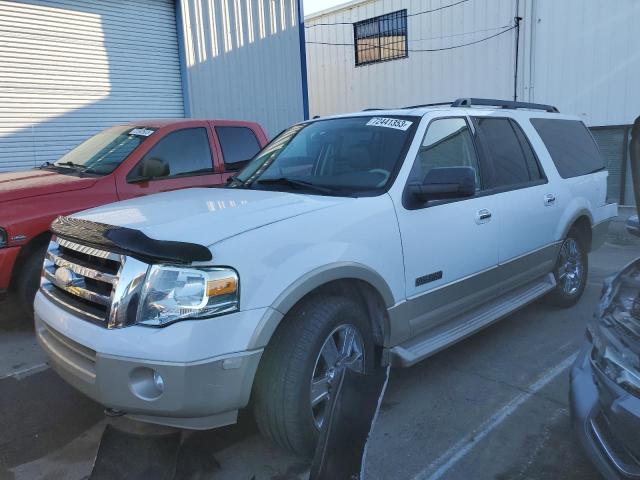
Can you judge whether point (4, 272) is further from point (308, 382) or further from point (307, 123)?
point (308, 382)

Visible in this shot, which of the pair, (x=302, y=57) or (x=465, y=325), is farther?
(x=302, y=57)

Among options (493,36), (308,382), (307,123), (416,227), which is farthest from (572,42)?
(308,382)

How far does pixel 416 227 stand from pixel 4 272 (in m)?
3.37

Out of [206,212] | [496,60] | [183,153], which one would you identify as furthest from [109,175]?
[496,60]

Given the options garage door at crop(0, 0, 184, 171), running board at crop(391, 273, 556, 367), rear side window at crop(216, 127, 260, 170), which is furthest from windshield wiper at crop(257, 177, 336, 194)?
garage door at crop(0, 0, 184, 171)

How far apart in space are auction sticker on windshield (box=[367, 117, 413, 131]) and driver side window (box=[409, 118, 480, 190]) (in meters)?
0.16

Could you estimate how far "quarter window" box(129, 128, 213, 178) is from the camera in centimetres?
556

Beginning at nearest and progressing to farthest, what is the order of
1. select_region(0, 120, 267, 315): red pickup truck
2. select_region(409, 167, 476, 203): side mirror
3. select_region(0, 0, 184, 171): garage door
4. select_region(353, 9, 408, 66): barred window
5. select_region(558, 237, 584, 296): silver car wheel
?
1. select_region(409, 167, 476, 203): side mirror
2. select_region(0, 120, 267, 315): red pickup truck
3. select_region(558, 237, 584, 296): silver car wheel
4. select_region(0, 0, 184, 171): garage door
5. select_region(353, 9, 408, 66): barred window

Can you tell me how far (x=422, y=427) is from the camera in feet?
10.4

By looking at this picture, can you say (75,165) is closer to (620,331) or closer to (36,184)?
(36,184)

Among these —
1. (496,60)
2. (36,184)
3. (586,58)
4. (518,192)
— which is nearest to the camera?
(518,192)

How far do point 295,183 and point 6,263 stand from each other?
2595mm

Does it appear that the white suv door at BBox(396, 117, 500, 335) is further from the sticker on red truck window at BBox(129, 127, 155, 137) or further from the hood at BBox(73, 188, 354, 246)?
the sticker on red truck window at BBox(129, 127, 155, 137)

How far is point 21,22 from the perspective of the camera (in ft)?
28.0
